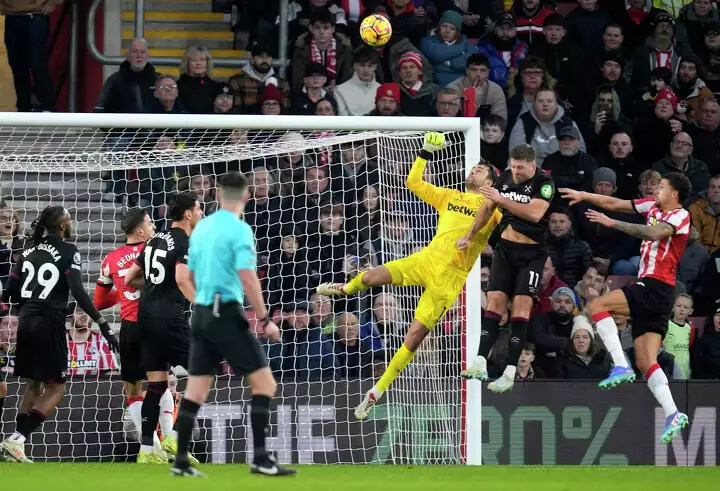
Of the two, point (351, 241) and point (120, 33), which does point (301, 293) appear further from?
point (120, 33)

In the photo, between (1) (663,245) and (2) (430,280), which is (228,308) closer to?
(2) (430,280)

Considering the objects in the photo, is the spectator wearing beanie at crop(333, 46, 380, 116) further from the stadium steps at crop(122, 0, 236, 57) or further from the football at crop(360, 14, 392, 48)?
the stadium steps at crop(122, 0, 236, 57)

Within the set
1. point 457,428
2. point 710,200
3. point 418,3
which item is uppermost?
point 418,3

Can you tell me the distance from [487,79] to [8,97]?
6.29m

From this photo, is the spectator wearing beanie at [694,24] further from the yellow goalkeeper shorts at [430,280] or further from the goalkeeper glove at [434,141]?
the yellow goalkeeper shorts at [430,280]

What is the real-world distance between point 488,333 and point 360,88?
4.95 m

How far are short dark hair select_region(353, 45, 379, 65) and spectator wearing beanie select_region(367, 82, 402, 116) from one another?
22.9 inches

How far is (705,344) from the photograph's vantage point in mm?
14227

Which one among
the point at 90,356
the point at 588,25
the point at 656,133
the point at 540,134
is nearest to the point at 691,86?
the point at 656,133

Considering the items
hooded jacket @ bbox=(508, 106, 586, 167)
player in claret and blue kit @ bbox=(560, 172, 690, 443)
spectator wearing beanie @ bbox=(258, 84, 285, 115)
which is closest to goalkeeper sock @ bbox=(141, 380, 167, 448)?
player in claret and blue kit @ bbox=(560, 172, 690, 443)

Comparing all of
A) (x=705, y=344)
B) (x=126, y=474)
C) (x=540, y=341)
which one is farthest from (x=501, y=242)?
(x=126, y=474)

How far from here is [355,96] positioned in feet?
53.0

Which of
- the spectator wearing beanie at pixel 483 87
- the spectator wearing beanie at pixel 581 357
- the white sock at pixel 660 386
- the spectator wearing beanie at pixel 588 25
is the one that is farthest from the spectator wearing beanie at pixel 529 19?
the white sock at pixel 660 386

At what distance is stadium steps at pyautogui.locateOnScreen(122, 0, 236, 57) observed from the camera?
709 inches
